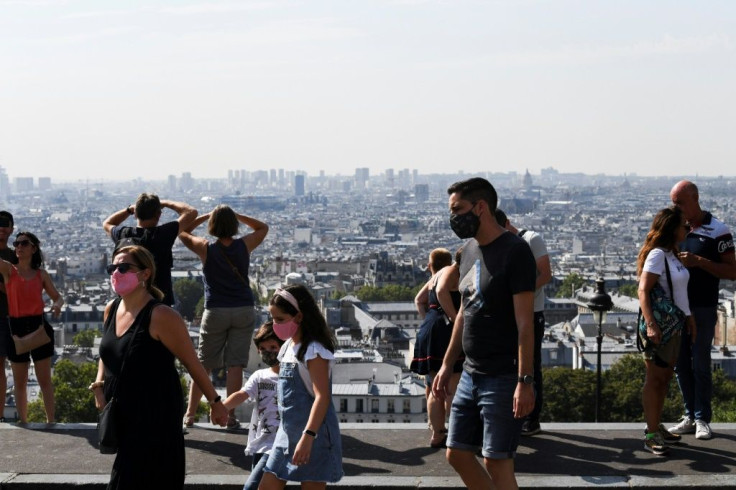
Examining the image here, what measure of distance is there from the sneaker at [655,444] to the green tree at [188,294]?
342 feet

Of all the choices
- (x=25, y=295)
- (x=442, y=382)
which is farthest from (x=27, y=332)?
(x=442, y=382)

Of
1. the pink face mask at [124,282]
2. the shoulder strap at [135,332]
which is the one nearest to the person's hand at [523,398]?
the shoulder strap at [135,332]

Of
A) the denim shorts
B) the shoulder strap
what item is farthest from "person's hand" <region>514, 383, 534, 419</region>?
the shoulder strap

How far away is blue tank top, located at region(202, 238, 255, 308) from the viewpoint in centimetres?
950

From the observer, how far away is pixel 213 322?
9570 millimetres

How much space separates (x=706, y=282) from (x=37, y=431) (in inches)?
187

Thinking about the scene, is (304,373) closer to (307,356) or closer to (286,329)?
(307,356)

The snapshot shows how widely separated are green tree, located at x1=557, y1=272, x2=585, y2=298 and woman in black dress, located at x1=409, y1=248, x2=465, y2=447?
120 metres

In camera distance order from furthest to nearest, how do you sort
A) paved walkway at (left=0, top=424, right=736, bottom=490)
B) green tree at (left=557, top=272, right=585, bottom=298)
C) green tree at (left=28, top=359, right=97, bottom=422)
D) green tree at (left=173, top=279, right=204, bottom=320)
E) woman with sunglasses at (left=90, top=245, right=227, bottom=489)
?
green tree at (left=557, top=272, right=585, bottom=298) → green tree at (left=173, top=279, right=204, bottom=320) → green tree at (left=28, top=359, right=97, bottom=422) → paved walkway at (left=0, top=424, right=736, bottom=490) → woman with sunglasses at (left=90, top=245, right=227, bottom=489)

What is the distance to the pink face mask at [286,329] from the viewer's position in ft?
21.7

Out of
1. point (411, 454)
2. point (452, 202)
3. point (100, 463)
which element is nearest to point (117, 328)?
point (452, 202)

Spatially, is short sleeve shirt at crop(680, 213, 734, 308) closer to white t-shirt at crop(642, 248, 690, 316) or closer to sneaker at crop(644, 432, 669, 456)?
white t-shirt at crop(642, 248, 690, 316)

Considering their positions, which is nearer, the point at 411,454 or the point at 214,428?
the point at 411,454

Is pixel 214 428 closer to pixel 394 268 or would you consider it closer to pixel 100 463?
pixel 100 463
